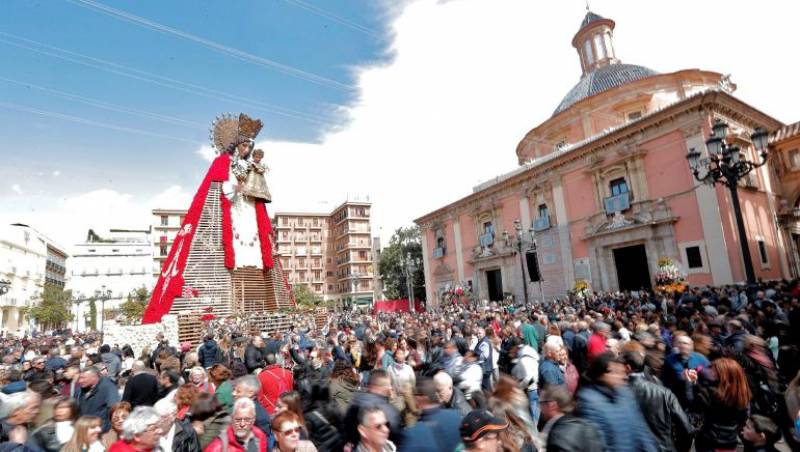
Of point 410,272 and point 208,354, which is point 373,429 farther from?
point 410,272

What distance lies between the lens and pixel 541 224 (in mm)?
24750

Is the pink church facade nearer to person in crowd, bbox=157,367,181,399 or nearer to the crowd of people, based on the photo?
the crowd of people

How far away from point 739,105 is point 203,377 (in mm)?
23217

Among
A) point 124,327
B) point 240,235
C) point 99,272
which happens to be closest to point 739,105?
point 240,235

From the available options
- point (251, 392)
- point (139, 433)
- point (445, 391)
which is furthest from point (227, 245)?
point (139, 433)

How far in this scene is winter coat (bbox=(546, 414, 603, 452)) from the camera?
8.30 ft

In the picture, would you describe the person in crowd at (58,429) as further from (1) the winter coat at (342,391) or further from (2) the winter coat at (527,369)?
(2) the winter coat at (527,369)

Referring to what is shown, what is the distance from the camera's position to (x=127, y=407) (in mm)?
3842

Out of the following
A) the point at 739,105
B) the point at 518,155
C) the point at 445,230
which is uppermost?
the point at 518,155

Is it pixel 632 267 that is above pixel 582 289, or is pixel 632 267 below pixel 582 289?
above

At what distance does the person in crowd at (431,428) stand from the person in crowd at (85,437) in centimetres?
254

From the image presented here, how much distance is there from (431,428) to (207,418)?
6.55 feet

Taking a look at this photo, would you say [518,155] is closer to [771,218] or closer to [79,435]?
[771,218]

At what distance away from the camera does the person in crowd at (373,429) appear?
271 cm
